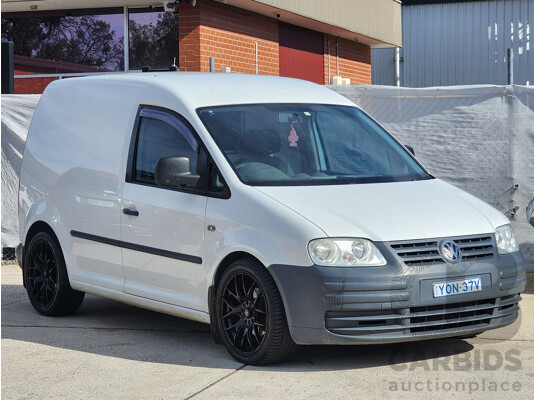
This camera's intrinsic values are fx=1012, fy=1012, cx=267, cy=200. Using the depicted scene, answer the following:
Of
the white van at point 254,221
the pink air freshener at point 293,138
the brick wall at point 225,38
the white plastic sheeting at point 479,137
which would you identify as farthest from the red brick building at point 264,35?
the pink air freshener at point 293,138

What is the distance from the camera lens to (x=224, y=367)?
662 centimetres

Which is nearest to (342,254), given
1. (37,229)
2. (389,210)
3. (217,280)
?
(389,210)

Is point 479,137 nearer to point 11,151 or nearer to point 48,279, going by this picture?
point 48,279

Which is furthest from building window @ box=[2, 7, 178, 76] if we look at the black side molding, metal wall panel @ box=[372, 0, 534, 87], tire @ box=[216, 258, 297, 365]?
metal wall panel @ box=[372, 0, 534, 87]

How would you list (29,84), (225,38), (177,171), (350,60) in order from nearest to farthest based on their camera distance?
1. (177,171)
2. (225,38)
3. (29,84)
4. (350,60)

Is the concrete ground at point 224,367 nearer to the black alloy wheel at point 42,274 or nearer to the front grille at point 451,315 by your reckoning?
the front grille at point 451,315

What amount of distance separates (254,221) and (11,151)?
652cm

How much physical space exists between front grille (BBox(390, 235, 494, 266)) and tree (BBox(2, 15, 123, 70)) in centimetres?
1051

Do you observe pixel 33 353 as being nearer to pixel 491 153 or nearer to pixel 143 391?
pixel 143 391

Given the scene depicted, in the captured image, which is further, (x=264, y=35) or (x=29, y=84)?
(x=264, y=35)

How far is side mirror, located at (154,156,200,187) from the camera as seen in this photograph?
7.00 m

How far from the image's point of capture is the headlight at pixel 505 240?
6.77 metres

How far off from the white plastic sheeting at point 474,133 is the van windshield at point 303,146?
2658 millimetres

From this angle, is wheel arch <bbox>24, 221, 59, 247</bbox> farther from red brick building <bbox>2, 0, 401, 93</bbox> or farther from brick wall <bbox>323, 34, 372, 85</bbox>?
brick wall <bbox>323, 34, 372, 85</bbox>
